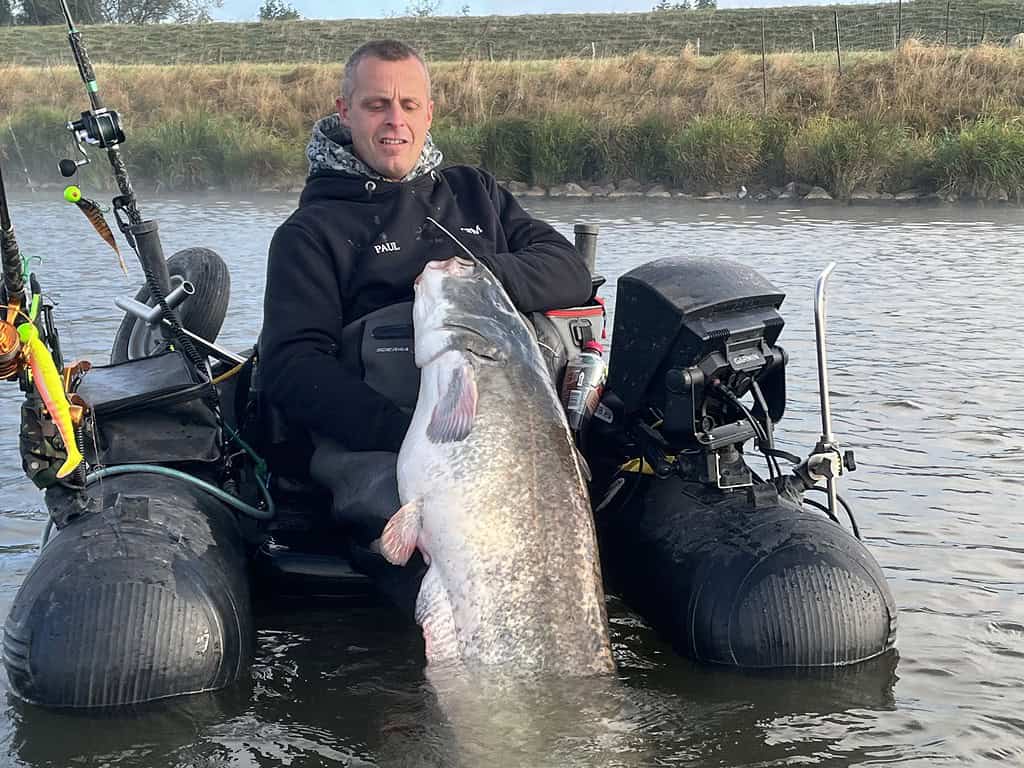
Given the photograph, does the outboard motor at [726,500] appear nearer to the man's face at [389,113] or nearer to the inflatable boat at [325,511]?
the inflatable boat at [325,511]

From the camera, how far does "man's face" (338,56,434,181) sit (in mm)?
4906

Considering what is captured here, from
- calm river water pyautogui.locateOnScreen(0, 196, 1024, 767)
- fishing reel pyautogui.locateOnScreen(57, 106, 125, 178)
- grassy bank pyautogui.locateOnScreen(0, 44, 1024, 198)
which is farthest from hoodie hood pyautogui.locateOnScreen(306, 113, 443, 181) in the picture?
grassy bank pyautogui.locateOnScreen(0, 44, 1024, 198)

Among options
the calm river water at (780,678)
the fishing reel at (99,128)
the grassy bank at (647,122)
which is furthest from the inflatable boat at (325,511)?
the grassy bank at (647,122)

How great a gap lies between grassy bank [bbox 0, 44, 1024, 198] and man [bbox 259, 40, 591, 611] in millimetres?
17676

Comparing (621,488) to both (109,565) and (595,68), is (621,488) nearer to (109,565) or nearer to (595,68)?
(109,565)

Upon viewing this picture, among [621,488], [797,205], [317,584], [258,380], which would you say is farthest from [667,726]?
[797,205]

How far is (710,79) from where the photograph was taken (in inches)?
1104

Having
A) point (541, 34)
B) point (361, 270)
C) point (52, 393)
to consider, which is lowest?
point (52, 393)

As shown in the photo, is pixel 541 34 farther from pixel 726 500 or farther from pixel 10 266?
pixel 10 266

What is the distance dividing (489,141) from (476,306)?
20.7 m

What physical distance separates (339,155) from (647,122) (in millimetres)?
20229

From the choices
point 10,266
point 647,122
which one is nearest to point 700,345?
point 10,266

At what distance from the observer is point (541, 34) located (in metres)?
46.4

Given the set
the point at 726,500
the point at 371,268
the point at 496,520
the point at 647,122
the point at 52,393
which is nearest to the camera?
the point at 496,520
